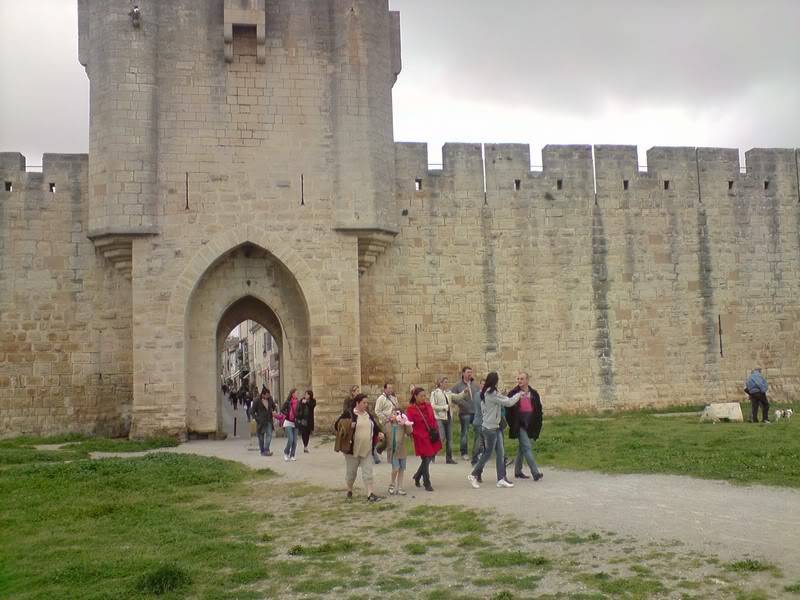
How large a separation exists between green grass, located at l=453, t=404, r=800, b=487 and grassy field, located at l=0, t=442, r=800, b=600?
3.62 m


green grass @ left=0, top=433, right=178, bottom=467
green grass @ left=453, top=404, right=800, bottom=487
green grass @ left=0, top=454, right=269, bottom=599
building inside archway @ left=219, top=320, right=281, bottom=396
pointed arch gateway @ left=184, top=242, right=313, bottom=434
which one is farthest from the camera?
building inside archway @ left=219, top=320, right=281, bottom=396

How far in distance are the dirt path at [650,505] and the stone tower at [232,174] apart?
21.6ft

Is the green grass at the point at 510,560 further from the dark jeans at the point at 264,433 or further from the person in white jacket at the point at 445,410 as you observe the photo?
the dark jeans at the point at 264,433

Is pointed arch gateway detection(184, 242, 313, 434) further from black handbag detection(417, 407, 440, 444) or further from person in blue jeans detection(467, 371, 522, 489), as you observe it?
person in blue jeans detection(467, 371, 522, 489)

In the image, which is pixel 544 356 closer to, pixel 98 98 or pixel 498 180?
pixel 498 180

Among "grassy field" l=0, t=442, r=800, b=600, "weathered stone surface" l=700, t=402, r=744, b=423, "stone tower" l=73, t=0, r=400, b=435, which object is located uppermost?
"stone tower" l=73, t=0, r=400, b=435

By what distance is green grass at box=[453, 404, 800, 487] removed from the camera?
1086 cm

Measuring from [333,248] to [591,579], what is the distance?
13.4m

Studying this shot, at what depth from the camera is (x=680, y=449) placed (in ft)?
42.5

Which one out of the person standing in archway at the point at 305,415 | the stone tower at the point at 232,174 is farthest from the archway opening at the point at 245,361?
the person standing in archway at the point at 305,415

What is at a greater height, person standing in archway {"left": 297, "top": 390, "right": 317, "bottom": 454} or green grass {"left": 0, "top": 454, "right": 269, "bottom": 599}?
person standing in archway {"left": 297, "top": 390, "right": 317, "bottom": 454}

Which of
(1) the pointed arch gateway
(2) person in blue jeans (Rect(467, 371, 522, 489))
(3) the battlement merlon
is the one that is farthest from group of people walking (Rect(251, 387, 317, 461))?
(3) the battlement merlon

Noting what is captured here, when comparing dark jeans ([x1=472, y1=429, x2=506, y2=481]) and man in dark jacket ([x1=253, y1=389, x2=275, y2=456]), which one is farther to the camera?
man in dark jacket ([x1=253, y1=389, x2=275, y2=456])

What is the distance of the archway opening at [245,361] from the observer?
20906 mm
